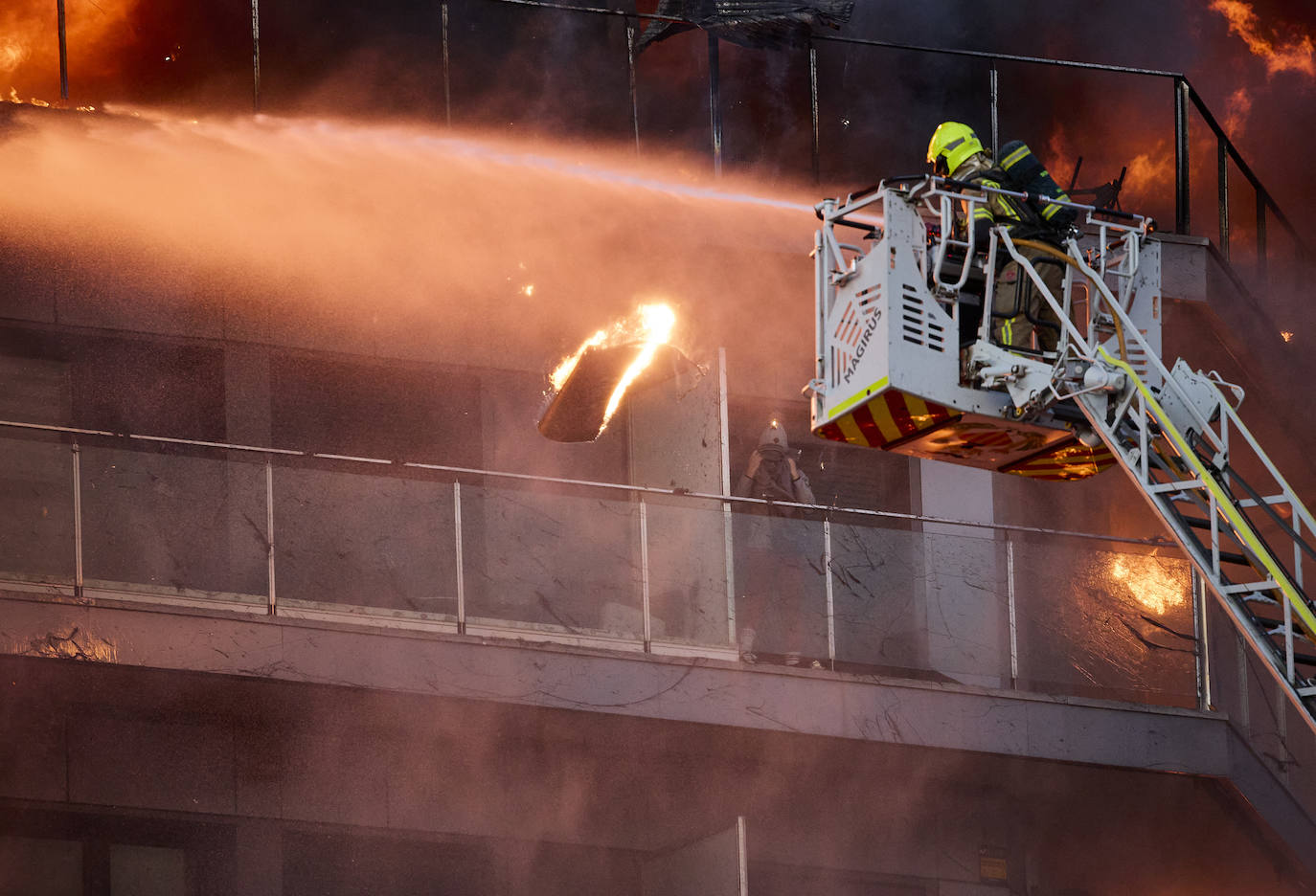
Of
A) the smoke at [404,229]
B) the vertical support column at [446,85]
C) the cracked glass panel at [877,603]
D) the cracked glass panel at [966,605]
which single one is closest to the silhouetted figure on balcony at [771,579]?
the cracked glass panel at [877,603]

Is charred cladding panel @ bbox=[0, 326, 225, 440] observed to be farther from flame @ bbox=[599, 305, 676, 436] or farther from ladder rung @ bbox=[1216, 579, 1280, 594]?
ladder rung @ bbox=[1216, 579, 1280, 594]

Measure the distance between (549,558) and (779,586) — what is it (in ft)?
5.00

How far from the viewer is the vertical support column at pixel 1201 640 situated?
13.7 meters

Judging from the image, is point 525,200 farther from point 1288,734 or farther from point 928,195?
point 1288,734

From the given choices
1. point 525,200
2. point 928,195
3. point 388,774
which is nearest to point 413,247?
point 525,200

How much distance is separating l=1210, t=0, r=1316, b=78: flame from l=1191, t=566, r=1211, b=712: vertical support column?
783 cm

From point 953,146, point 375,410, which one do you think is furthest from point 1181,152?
point 375,410

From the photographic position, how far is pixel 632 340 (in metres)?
15.2

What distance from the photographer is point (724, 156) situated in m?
15.9

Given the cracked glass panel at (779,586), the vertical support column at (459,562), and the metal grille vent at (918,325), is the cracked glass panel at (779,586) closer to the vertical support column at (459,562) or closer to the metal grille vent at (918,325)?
the vertical support column at (459,562)

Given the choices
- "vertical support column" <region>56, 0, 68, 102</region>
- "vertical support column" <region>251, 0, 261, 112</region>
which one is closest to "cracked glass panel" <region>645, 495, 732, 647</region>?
"vertical support column" <region>251, 0, 261, 112</region>

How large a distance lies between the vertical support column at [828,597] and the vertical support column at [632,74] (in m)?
3.45

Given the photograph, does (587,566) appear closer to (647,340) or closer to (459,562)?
(459,562)

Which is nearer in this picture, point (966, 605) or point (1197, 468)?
point (1197, 468)
